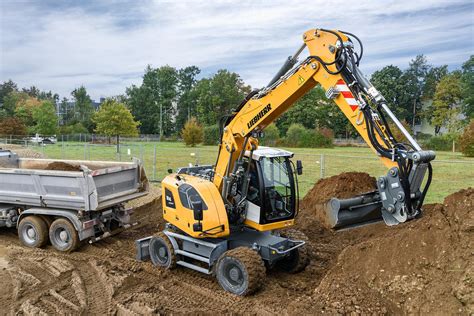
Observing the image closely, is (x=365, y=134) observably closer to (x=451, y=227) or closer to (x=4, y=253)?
(x=451, y=227)

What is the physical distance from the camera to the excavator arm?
4.95 meters

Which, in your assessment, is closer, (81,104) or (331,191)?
(331,191)

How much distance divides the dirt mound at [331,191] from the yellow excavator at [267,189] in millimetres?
3033

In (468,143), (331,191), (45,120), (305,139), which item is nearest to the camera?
(331,191)

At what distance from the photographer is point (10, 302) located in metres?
6.19

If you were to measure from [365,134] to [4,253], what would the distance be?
755 cm

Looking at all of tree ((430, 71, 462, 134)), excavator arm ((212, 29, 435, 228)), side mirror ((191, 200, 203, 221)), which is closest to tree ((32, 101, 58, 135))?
tree ((430, 71, 462, 134))

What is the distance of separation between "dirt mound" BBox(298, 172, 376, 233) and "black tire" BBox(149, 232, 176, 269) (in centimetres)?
433

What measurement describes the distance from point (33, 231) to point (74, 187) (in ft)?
5.37

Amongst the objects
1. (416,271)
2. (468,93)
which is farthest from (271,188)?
(468,93)

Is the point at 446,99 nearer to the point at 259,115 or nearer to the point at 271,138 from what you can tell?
the point at 271,138

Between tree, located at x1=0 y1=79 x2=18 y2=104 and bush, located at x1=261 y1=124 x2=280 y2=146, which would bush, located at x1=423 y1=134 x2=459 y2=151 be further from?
tree, located at x1=0 y1=79 x2=18 y2=104

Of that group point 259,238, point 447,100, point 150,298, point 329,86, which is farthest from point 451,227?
point 447,100

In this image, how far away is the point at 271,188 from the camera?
6820 mm
